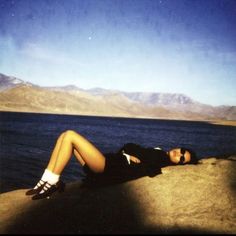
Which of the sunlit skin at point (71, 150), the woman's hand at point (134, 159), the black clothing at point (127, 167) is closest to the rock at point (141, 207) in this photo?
the black clothing at point (127, 167)

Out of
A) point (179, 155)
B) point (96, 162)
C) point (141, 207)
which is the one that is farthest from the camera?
point (179, 155)

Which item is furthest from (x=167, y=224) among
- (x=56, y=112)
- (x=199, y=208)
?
(x=56, y=112)

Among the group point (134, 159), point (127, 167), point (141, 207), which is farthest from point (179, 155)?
point (141, 207)

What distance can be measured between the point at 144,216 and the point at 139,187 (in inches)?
35.6

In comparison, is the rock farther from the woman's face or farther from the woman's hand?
the woman's hand

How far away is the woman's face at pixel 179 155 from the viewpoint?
509cm

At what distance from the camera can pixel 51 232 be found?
3338 millimetres

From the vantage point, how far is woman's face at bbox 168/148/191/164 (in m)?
5.09

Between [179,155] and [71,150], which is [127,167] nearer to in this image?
[71,150]

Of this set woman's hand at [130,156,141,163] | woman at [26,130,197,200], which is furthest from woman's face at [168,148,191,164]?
woman's hand at [130,156,141,163]

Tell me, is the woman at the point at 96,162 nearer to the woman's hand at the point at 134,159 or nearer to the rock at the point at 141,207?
the woman's hand at the point at 134,159

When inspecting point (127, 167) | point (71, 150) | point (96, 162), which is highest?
point (71, 150)

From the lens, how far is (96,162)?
4309 mm

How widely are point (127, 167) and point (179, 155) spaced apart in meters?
1.15
